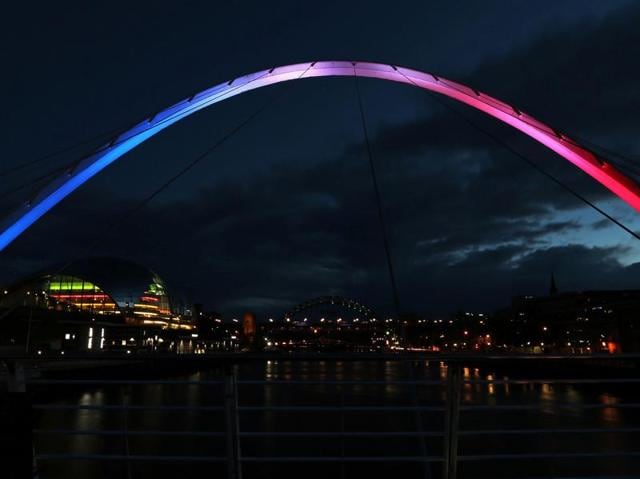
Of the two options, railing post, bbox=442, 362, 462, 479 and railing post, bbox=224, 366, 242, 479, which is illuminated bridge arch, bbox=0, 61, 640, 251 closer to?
railing post, bbox=224, 366, 242, 479

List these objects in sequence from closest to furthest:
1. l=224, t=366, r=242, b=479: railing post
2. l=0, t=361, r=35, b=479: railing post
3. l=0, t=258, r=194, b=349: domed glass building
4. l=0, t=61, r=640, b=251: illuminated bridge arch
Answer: l=0, t=361, r=35, b=479: railing post < l=224, t=366, r=242, b=479: railing post < l=0, t=61, r=640, b=251: illuminated bridge arch < l=0, t=258, r=194, b=349: domed glass building

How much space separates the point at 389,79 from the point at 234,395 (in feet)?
34.6

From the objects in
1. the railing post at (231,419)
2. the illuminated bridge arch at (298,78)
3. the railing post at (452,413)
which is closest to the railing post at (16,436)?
the railing post at (231,419)

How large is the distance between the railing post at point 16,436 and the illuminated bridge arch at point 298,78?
21.4ft

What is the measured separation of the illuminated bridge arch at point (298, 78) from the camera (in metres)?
10.3

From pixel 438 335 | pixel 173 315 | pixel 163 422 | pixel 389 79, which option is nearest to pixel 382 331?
pixel 438 335

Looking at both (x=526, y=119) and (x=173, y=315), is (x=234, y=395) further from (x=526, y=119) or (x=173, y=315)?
(x=173, y=315)

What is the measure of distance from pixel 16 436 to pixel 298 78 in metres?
11.1

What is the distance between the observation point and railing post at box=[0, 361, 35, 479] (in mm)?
3770

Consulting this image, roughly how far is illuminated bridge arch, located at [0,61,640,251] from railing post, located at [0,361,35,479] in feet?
21.4

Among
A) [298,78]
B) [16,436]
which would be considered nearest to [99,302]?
[298,78]

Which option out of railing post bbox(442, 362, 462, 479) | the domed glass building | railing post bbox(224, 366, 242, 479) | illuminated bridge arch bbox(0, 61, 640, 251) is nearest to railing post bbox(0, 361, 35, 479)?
railing post bbox(224, 366, 242, 479)

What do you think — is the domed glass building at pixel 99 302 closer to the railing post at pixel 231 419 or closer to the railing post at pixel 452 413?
the railing post at pixel 231 419

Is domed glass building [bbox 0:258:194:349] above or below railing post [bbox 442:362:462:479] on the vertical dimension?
above
